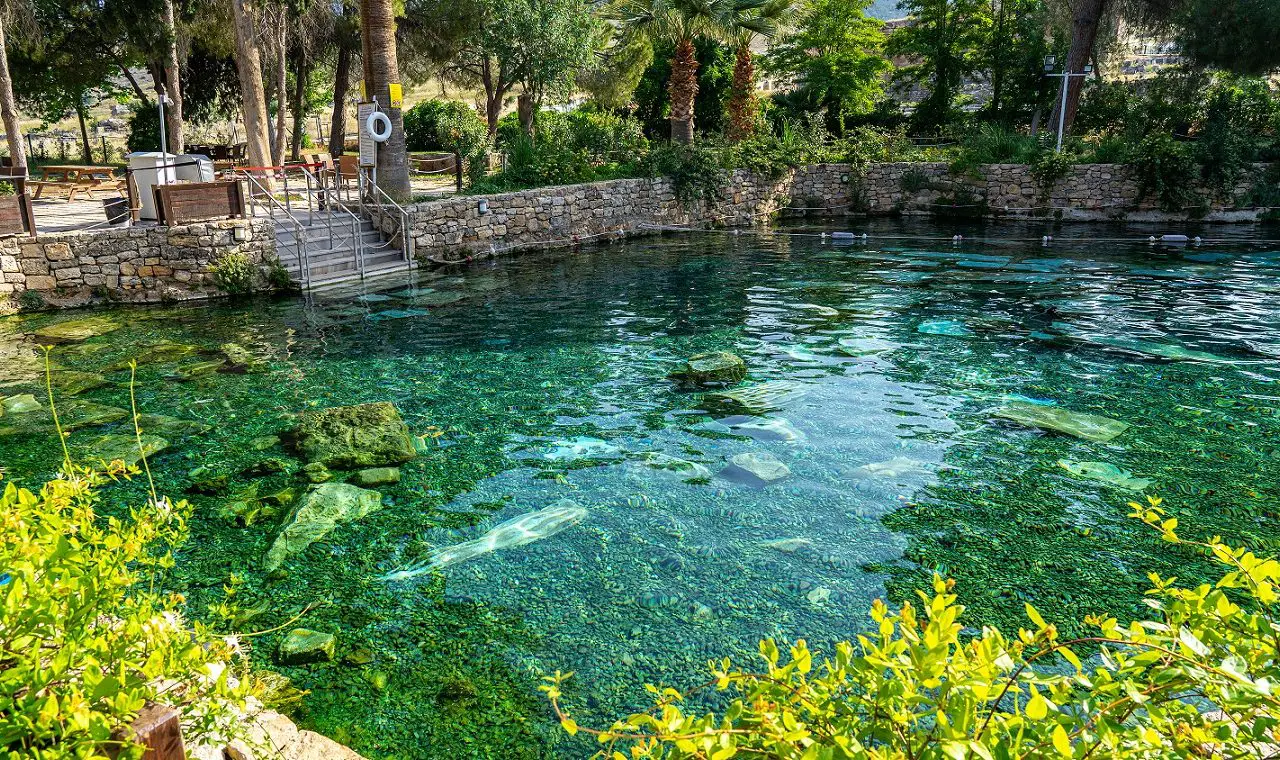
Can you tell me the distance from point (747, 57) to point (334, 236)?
545 inches

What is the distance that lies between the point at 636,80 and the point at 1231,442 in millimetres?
27729

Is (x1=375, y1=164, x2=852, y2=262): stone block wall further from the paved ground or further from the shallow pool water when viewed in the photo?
the shallow pool water

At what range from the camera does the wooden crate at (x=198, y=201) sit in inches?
577

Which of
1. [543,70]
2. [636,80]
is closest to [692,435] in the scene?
[543,70]

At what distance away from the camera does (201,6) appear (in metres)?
24.8

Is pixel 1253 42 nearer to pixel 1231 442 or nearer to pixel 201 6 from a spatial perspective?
pixel 1231 442

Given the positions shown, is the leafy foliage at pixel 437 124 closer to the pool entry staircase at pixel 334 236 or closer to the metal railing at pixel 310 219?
the metal railing at pixel 310 219

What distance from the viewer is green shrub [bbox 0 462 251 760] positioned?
2.18 m

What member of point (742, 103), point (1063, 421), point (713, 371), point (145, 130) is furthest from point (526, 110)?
point (1063, 421)

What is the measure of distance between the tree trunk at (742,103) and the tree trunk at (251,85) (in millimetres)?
12896

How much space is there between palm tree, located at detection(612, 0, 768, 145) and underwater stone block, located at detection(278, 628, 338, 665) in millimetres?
20071

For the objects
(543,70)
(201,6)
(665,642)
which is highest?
(201,6)

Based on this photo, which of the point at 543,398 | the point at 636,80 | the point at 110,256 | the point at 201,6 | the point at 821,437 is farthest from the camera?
the point at 636,80

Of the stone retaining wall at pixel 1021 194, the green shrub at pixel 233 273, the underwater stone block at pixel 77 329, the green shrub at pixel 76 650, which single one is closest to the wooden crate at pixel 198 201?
the green shrub at pixel 233 273
